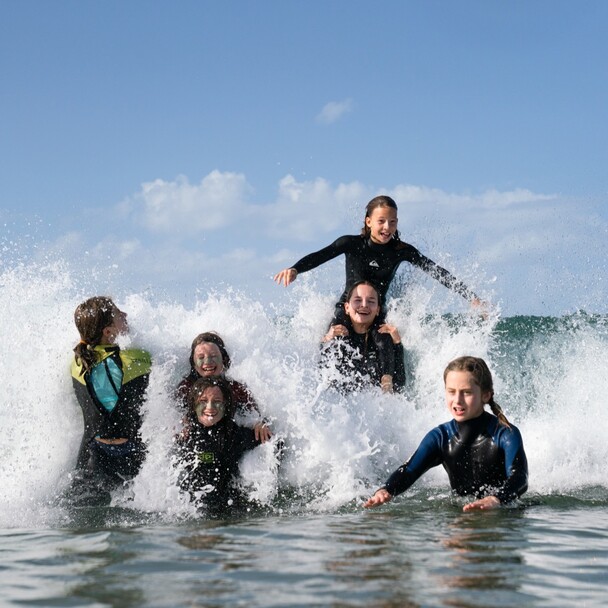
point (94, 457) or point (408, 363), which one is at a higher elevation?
point (408, 363)

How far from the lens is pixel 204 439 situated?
18.9 feet

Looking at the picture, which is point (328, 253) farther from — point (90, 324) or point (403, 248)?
point (90, 324)

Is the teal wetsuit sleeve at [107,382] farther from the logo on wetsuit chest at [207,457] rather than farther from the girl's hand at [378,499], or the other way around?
the girl's hand at [378,499]

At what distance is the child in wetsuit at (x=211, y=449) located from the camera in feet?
18.5

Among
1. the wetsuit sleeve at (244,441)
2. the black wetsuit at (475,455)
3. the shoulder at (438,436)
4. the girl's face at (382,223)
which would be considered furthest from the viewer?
the girl's face at (382,223)

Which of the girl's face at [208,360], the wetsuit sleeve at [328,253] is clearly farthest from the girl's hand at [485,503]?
the wetsuit sleeve at [328,253]

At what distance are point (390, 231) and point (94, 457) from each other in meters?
3.28

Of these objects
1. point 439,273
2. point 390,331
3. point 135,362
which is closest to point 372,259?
point 439,273

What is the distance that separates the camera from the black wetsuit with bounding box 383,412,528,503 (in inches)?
211

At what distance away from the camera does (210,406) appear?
18.8ft

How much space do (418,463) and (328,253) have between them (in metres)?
2.82

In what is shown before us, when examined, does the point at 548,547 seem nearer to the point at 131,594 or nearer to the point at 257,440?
the point at 131,594

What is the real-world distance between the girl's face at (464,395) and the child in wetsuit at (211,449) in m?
1.56

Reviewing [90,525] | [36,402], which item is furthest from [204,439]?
[36,402]
